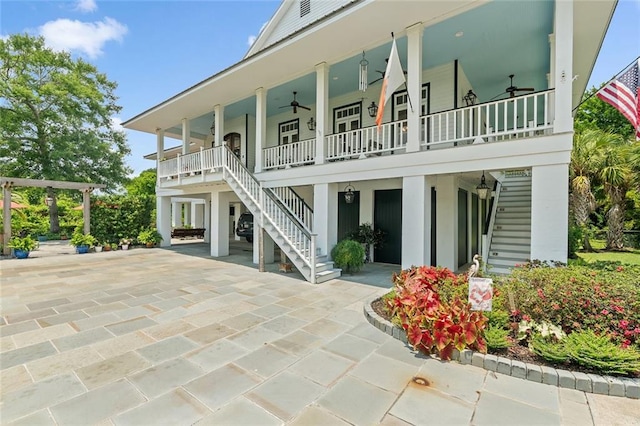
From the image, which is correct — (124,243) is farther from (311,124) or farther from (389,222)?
(389,222)

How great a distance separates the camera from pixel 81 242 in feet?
40.3

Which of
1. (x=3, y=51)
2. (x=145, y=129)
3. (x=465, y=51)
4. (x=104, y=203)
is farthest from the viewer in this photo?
(x=3, y=51)

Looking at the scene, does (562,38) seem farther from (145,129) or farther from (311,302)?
(145,129)

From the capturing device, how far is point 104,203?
13477 millimetres

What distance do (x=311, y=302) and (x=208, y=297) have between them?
2.09 metres

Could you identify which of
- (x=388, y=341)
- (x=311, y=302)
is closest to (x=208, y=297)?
(x=311, y=302)

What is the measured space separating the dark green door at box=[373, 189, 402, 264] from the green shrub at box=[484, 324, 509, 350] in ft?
20.3

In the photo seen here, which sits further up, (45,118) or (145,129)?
(45,118)

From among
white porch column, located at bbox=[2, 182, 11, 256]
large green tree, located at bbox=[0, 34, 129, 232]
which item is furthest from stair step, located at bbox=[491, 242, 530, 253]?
large green tree, located at bbox=[0, 34, 129, 232]

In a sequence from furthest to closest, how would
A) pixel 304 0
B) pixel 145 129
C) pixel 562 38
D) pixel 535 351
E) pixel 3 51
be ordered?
pixel 3 51
pixel 145 129
pixel 304 0
pixel 562 38
pixel 535 351

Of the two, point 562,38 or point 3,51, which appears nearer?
point 562,38

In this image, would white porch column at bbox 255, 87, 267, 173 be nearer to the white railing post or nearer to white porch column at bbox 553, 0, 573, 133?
the white railing post

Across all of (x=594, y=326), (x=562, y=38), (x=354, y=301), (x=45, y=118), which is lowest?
(x=354, y=301)

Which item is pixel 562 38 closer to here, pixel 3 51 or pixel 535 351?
pixel 535 351
